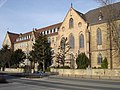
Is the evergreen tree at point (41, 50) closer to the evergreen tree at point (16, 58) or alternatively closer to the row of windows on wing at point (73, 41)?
the row of windows on wing at point (73, 41)

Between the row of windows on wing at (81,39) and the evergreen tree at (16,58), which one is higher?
the row of windows on wing at (81,39)

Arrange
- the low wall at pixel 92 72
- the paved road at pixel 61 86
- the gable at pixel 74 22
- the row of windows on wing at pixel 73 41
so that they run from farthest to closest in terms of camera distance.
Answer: the gable at pixel 74 22, the row of windows on wing at pixel 73 41, the low wall at pixel 92 72, the paved road at pixel 61 86

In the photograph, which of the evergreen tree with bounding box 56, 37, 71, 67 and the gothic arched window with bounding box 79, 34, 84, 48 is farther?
the gothic arched window with bounding box 79, 34, 84, 48

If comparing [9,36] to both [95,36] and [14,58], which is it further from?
[95,36]

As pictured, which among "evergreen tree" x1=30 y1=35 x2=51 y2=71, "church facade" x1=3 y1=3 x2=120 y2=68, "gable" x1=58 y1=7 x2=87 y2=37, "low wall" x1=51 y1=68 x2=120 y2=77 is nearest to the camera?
"low wall" x1=51 y1=68 x2=120 y2=77

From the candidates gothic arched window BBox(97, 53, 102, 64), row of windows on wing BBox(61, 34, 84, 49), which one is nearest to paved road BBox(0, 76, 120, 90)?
gothic arched window BBox(97, 53, 102, 64)

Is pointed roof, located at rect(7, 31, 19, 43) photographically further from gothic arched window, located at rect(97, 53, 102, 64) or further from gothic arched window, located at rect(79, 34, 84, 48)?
gothic arched window, located at rect(97, 53, 102, 64)

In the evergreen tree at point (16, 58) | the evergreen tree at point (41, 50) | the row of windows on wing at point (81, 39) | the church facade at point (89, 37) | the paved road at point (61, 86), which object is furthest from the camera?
the evergreen tree at point (16, 58)

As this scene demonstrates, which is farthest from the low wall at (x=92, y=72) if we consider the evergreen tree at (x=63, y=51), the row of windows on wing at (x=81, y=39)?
the row of windows on wing at (x=81, y=39)

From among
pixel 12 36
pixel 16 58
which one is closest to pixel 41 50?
pixel 16 58

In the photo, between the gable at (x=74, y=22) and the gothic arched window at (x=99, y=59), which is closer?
the gothic arched window at (x=99, y=59)

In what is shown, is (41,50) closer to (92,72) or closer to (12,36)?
(92,72)

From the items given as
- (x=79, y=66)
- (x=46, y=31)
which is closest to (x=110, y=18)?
(x=79, y=66)

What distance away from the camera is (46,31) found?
87812 mm
